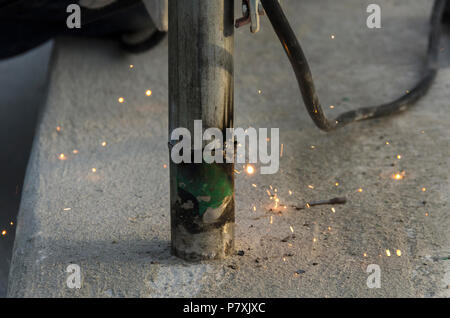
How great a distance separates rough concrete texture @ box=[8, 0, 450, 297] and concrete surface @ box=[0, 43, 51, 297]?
356 millimetres

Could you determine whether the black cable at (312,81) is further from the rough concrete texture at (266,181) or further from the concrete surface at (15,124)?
the concrete surface at (15,124)

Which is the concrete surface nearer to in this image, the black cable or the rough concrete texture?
the rough concrete texture

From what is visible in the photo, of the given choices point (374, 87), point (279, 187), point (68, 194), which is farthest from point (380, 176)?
point (68, 194)

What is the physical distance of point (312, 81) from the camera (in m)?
2.82

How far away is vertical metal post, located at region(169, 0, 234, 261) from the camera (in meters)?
2.38

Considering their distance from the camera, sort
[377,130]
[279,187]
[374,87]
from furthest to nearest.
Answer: [374,87]
[377,130]
[279,187]

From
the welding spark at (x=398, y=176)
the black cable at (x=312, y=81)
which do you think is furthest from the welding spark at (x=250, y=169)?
the welding spark at (x=398, y=176)

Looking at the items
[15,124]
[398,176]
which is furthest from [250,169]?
[15,124]

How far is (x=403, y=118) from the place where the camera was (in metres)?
4.13

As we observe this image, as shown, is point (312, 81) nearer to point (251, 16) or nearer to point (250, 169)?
point (251, 16)

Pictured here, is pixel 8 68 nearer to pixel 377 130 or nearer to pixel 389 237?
pixel 377 130

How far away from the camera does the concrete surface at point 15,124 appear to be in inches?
152
